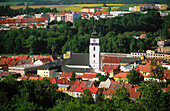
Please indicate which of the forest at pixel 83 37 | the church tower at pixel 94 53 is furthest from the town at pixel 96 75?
the forest at pixel 83 37

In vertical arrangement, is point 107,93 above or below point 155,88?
below

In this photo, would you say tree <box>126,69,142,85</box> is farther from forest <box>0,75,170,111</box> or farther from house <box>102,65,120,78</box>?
forest <box>0,75,170,111</box>

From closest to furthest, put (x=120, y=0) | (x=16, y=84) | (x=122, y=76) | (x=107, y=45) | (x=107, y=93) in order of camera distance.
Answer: (x=16, y=84) < (x=107, y=93) < (x=122, y=76) < (x=107, y=45) < (x=120, y=0)

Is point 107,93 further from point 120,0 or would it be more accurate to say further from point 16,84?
point 120,0

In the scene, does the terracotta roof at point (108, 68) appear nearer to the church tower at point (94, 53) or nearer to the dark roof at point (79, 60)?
the church tower at point (94, 53)

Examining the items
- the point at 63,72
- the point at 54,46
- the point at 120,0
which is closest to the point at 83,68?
the point at 63,72

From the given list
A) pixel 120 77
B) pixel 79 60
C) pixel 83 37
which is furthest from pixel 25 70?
pixel 83 37

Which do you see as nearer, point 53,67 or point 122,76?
point 122,76
